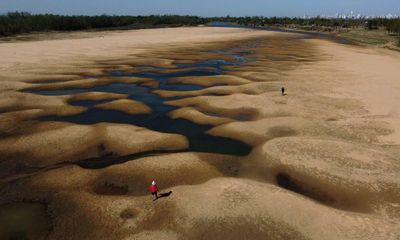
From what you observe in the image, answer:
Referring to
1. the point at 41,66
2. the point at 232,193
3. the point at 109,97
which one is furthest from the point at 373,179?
the point at 41,66

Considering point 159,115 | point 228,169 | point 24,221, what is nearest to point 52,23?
point 159,115

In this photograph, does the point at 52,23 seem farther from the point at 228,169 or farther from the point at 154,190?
the point at 154,190

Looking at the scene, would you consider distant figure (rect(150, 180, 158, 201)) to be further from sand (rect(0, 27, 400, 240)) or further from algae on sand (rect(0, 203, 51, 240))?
algae on sand (rect(0, 203, 51, 240))

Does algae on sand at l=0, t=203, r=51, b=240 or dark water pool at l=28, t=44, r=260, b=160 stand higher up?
dark water pool at l=28, t=44, r=260, b=160

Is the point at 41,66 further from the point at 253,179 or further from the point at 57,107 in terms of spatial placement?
the point at 253,179

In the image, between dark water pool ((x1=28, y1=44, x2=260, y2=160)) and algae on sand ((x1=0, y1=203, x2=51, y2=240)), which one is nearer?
algae on sand ((x1=0, y1=203, x2=51, y2=240))

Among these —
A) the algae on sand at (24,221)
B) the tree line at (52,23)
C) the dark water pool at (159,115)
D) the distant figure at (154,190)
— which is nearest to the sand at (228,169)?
the algae on sand at (24,221)

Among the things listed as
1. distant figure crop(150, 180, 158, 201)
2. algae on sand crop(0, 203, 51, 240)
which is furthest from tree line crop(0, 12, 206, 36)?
distant figure crop(150, 180, 158, 201)

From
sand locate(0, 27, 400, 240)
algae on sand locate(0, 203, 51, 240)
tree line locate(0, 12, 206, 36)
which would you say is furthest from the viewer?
tree line locate(0, 12, 206, 36)

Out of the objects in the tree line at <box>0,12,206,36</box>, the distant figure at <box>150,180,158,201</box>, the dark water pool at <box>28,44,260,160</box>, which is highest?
the tree line at <box>0,12,206,36</box>
